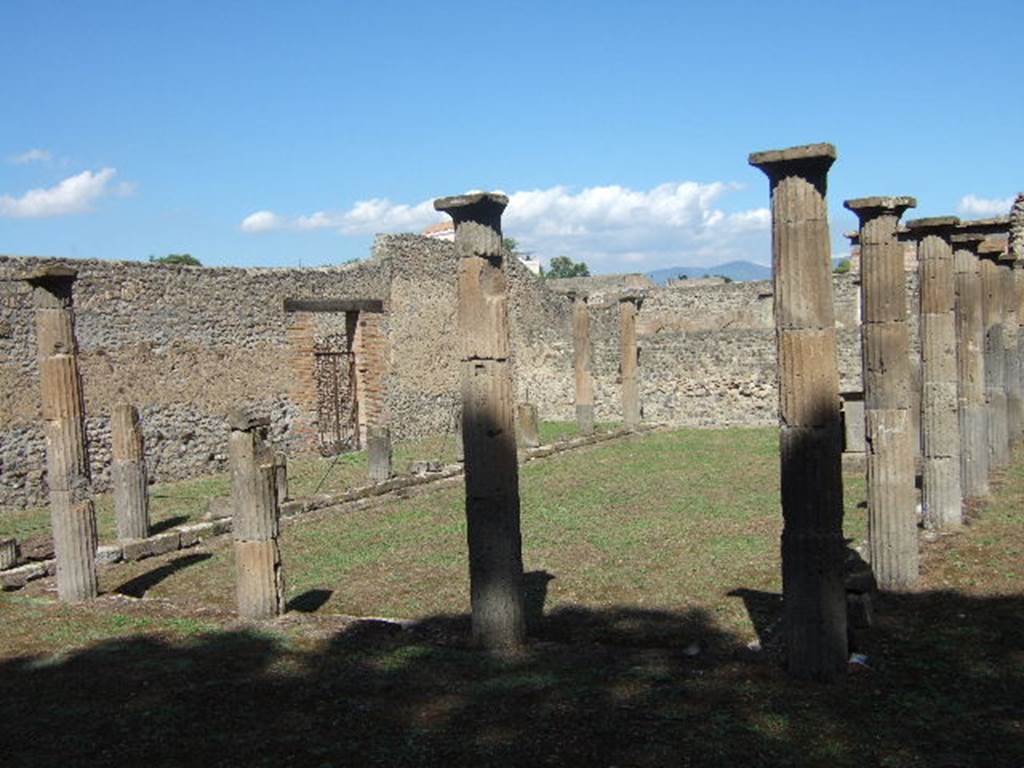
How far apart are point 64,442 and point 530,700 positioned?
5.39 meters

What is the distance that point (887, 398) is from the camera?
8617 millimetres

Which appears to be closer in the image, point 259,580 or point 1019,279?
point 259,580

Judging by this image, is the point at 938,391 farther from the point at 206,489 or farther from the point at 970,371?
the point at 206,489

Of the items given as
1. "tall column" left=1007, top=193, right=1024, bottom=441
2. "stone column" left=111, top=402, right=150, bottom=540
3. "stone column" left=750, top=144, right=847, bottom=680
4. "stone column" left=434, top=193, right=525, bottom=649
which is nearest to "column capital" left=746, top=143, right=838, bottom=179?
"stone column" left=750, top=144, right=847, bottom=680

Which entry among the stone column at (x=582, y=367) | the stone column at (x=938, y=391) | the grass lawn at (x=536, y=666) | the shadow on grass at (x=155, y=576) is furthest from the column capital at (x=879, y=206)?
the stone column at (x=582, y=367)

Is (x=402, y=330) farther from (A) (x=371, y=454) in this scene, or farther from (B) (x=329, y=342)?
(A) (x=371, y=454)

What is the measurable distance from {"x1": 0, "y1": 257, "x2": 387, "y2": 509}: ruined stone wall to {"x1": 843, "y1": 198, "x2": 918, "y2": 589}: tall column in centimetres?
1163

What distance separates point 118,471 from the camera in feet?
40.1

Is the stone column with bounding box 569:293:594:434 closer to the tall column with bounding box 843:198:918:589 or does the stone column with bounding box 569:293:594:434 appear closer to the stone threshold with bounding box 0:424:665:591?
the stone threshold with bounding box 0:424:665:591

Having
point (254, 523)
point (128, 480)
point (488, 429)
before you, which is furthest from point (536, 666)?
point (128, 480)

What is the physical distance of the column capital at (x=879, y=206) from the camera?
8.68 m

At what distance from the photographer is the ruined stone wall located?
15141 millimetres

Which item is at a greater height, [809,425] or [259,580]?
[809,425]

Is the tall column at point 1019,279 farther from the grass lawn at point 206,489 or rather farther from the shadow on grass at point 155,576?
the shadow on grass at point 155,576
